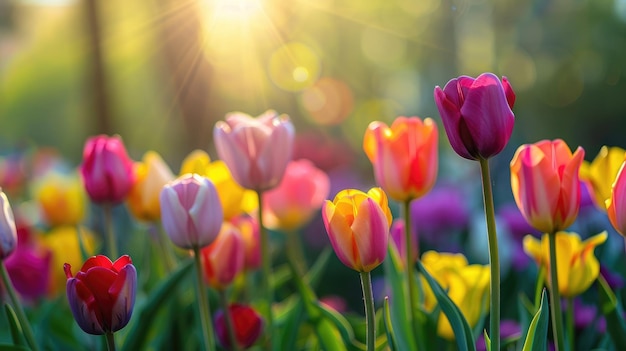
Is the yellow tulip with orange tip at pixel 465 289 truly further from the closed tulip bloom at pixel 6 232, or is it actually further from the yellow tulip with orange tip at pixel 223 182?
the closed tulip bloom at pixel 6 232

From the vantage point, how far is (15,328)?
3.70ft

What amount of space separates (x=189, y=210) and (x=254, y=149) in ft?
0.74

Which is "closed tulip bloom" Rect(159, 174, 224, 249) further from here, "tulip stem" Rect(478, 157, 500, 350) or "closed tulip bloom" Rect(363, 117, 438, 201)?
"tulip stem" Rect(478, 157, 500, 350)

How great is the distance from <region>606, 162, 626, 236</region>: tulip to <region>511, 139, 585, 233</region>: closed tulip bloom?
0.15 feet

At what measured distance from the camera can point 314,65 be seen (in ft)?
45.5

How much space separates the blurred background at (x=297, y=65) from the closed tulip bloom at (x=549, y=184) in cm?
134

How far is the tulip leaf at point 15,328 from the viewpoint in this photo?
1.09 meters

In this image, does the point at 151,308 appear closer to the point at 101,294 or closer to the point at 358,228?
the point at 101,294

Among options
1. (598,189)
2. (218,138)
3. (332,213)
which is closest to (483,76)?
(332,213)

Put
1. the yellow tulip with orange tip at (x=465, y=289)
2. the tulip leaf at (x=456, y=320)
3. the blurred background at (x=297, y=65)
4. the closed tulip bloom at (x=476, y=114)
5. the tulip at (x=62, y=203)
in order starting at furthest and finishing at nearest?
the blurred background at (x=297, y=65)
the tulip at (x=62, y=203)
the yellow tulip with orange tip at (x=465, y=289)
the tulip leaf at (x=456, y=320)
the closed tulip bloom at (x=476, y=114)

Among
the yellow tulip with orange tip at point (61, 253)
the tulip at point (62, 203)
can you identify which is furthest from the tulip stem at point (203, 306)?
the tulip at point (62, 203)

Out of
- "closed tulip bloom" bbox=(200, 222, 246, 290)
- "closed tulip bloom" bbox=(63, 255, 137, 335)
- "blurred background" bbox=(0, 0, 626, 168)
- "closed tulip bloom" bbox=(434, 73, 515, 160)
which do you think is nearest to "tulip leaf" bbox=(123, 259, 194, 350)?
"closed tulip bloom" bbox=(200, 222, 246, 290)

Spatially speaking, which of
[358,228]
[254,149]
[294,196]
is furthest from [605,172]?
[294,196]

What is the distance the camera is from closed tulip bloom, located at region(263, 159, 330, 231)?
1.61 meters
